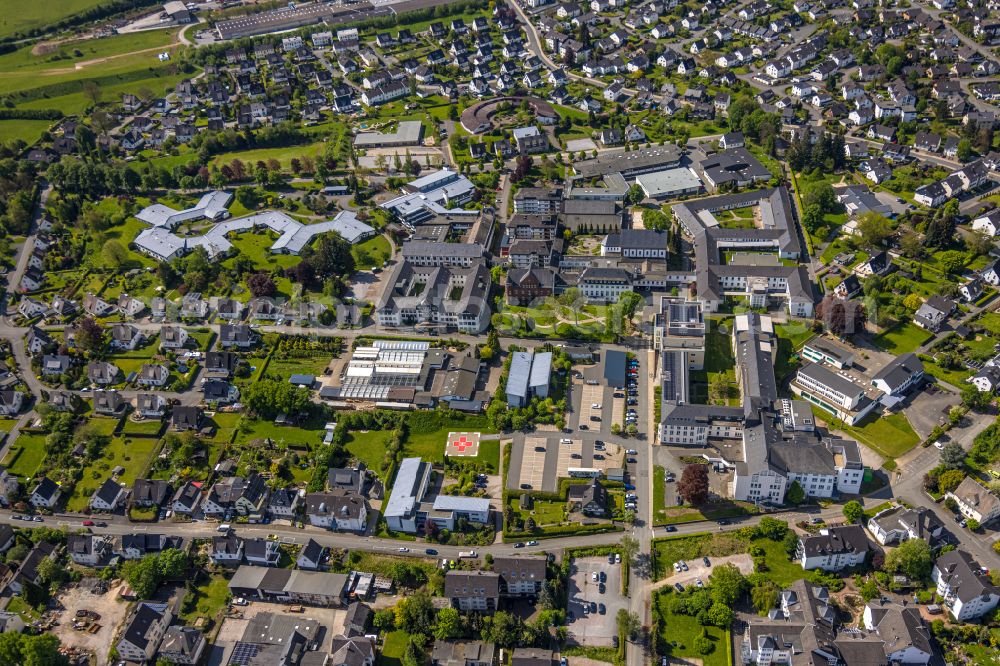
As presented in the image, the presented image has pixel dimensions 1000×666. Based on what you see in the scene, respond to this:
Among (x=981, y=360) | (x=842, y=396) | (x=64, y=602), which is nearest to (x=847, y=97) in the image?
(x=981, y=360)

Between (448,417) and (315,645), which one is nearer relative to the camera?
(315,645)

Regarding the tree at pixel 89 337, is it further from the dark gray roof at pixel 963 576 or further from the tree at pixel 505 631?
the dark gray roof at pixel 963 576

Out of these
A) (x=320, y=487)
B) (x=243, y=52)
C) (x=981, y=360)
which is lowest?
(x=981, y=360)

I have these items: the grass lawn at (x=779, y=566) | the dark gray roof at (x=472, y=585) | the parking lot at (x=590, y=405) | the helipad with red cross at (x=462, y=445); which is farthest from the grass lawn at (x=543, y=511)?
the grass lawn at (x=779, y=566)

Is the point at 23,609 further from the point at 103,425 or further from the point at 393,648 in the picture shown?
the point at 393,648

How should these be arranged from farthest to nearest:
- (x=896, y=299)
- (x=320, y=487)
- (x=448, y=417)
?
(x=896, y=299) → (x=448, y=417) → (x=320, y=487)

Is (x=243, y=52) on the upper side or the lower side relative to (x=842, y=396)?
upper

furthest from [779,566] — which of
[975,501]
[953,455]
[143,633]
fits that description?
[143,633]

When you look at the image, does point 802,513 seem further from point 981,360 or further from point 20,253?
point 20,253
